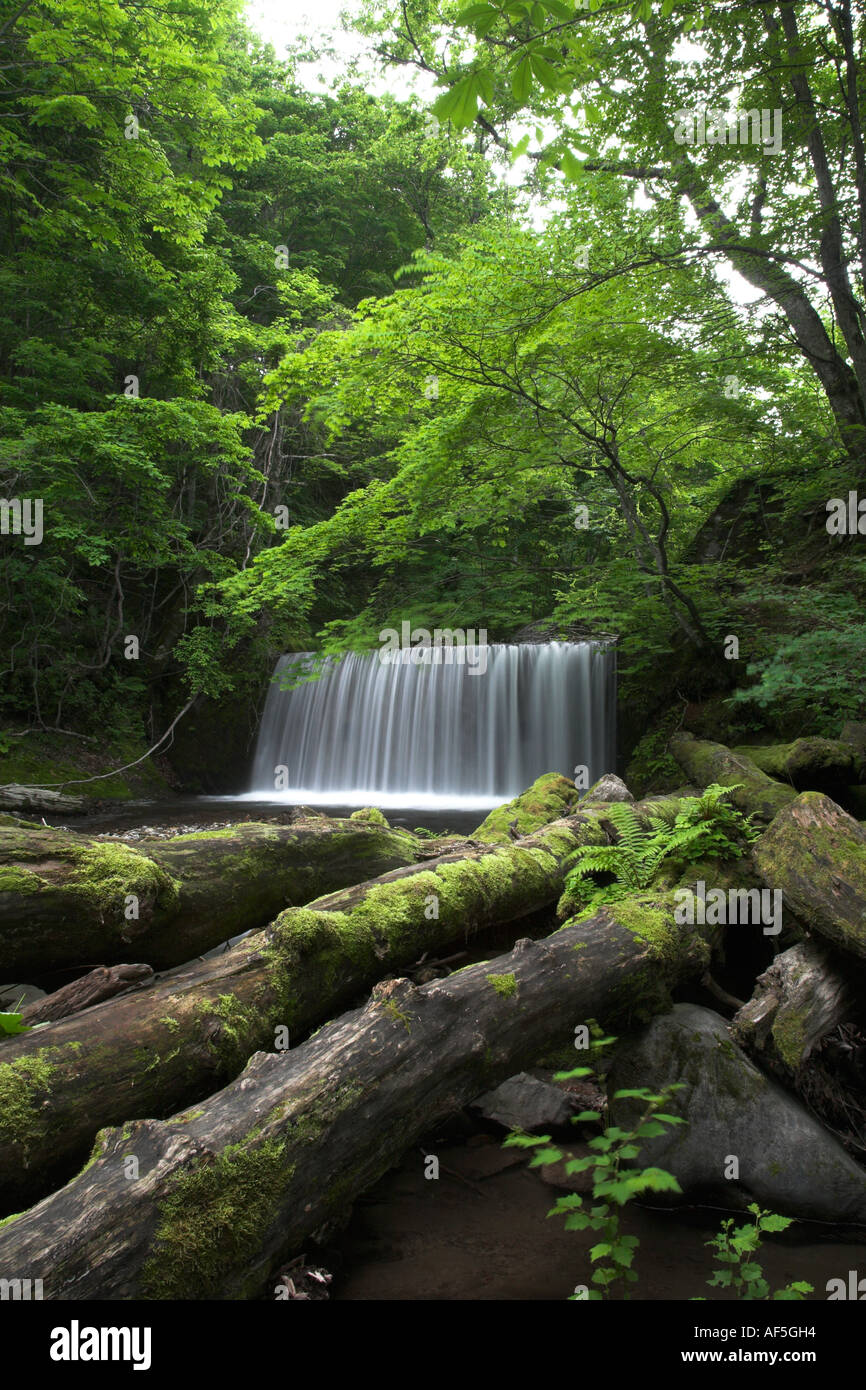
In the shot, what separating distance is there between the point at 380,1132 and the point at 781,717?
28.8 feet

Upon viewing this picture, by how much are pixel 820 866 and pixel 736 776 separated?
342 cm

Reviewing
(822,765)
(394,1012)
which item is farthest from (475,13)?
(822,765)

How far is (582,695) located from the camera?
1460 centimetres

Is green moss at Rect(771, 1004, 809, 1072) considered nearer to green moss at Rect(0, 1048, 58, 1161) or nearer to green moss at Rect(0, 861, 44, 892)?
green moss at Rect(0, 1048, 58, 1161)

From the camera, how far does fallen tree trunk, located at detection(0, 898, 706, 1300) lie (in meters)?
1.87

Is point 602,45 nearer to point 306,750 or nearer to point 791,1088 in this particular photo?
point 791,1088

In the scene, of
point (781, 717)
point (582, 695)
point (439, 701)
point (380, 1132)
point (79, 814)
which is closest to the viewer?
point (380, 1132)

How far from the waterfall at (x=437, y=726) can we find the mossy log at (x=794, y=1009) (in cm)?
1044

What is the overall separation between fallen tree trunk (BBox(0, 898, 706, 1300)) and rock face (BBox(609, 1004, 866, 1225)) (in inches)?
11.7

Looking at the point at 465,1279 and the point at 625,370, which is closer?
the point at 465,1279

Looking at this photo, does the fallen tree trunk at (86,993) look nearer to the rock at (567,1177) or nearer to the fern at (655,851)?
the rock at (567,1177)

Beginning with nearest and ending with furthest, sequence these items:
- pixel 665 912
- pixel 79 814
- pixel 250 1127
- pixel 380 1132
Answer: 1. pixel 250 1127
2. pixel 380 1132
3. pixel 665 912
4. pixel 79 814

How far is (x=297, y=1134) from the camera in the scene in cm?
227

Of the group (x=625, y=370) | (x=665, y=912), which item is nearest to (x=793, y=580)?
(x=625, y=370)
